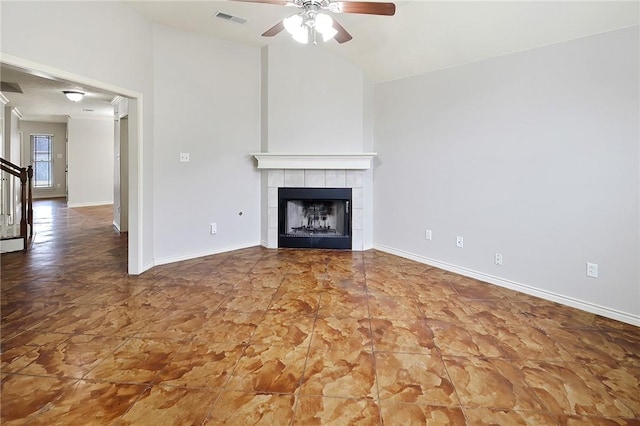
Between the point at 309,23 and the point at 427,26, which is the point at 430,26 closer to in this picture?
the point at 427,26

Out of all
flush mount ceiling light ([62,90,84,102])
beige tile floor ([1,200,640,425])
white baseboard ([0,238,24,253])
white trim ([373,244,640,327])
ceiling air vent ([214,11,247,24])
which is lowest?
beige tile floor ([1,200,640,425])

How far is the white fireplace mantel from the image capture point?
4.89 m

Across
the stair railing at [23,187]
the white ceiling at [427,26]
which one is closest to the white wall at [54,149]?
the stair railing at [23,187]

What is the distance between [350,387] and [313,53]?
4.45 meters

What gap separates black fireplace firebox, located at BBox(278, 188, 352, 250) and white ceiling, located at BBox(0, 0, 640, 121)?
1875 millimetres

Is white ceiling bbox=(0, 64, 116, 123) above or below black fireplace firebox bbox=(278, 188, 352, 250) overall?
above

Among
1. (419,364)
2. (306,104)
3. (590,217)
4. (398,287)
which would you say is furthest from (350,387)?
(306,104)

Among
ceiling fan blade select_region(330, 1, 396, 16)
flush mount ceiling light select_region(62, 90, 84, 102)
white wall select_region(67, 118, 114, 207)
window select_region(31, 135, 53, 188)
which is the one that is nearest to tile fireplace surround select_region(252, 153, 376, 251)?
ceiling fan blade select_region(330, 1, 396, 16)

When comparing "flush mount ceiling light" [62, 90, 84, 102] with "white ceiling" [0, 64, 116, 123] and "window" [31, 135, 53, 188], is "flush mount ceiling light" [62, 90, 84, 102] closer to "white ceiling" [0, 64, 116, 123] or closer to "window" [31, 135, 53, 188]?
"white ceiling" [0, 64, 116, 123]

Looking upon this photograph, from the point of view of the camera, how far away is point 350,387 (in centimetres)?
189

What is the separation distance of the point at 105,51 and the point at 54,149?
35.3 feet

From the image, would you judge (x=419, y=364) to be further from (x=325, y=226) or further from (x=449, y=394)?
(x=325, y=226)

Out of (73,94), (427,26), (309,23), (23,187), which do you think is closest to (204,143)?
(309,23)

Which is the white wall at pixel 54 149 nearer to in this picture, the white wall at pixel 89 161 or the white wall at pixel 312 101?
the white wall at pixel 89 161
